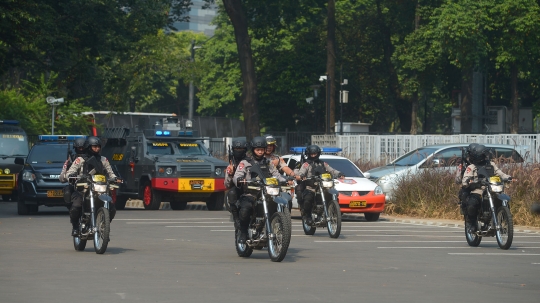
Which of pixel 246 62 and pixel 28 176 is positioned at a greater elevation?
pixel 246 62

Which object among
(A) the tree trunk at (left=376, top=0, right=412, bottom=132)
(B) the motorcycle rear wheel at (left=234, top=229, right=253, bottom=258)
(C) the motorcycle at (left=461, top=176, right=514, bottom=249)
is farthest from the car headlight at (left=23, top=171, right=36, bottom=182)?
(A) the tree trunk at (left=376, top=0, right=412, bottom=132)

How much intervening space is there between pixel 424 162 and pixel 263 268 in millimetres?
14770

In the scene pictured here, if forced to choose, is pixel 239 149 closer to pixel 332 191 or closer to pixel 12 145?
pixel 332 191

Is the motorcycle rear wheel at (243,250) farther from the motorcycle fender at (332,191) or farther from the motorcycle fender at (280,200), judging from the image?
the motorcycle fender at (332,191)

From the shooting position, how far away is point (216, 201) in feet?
93.2

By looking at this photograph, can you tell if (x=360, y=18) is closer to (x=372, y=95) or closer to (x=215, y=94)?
(x=372, y=95)

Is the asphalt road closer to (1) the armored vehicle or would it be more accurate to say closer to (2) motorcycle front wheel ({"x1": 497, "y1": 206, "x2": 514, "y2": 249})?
(2) motorcycle front wheel ({"x1": 497, "y1": 206, "x2": 514, "y2": 249})

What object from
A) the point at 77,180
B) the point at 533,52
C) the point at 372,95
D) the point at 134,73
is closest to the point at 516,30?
the point at 533,52

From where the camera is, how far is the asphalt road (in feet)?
34.7

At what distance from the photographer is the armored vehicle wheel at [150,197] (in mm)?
27953

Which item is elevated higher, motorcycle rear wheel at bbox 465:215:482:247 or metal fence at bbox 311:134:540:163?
metal fence at bbox 311:134:540:163

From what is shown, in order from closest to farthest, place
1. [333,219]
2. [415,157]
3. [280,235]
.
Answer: [280,235] < [333,219] < [415,157]

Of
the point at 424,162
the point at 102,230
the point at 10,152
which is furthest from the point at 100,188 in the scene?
the point at 10,152

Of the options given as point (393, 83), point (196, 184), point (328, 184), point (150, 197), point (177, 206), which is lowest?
point (177, 206)
